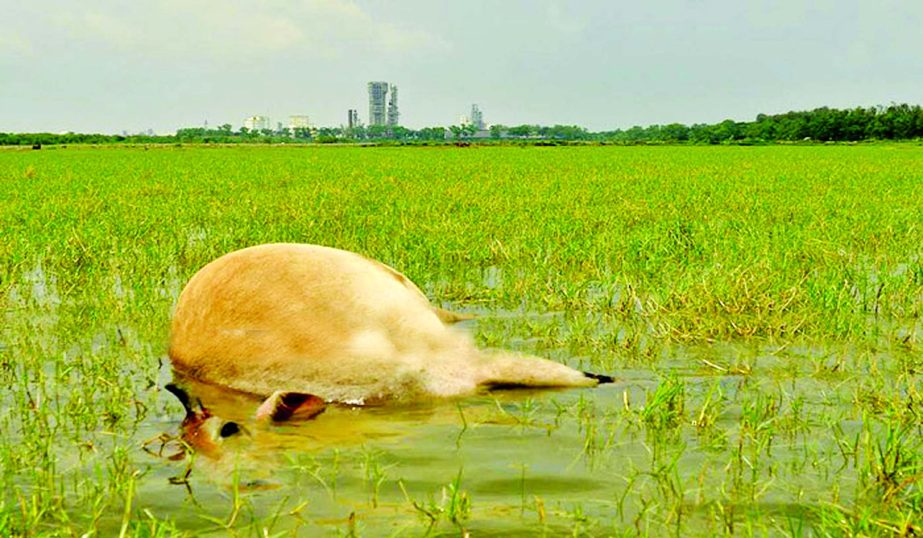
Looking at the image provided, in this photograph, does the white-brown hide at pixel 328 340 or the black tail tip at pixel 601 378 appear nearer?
the white-brown hide at pixel 328 340

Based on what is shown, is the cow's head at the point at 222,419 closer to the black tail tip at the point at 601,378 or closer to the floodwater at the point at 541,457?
the floodwater at the point at 541,457

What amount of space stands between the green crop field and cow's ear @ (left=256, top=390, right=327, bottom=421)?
0.08 m

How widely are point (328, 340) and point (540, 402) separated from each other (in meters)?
0.98

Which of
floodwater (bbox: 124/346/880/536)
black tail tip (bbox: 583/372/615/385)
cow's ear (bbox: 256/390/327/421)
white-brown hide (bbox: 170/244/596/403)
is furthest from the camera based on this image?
black tail tip (bbox: 583/372/615/385)

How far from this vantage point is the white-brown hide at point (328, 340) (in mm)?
3938

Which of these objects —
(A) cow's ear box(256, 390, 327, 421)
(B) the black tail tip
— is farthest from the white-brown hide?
(A) cow's ear box(256, 390, 327, 421)

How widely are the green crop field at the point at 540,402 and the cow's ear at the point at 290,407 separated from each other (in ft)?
0.27

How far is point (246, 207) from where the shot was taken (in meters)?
13.1

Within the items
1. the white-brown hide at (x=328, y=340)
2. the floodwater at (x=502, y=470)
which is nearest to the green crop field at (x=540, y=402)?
the floodwater at (x=502, y=470)

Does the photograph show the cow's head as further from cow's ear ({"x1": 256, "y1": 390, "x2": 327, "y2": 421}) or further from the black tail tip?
the black tail tip

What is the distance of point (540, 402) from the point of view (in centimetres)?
399

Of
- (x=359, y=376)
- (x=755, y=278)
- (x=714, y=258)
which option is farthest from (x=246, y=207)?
(x=359, y=376)

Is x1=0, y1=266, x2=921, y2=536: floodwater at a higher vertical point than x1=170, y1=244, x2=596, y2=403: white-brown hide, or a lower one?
lower

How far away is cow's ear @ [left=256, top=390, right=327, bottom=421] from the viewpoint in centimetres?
363
